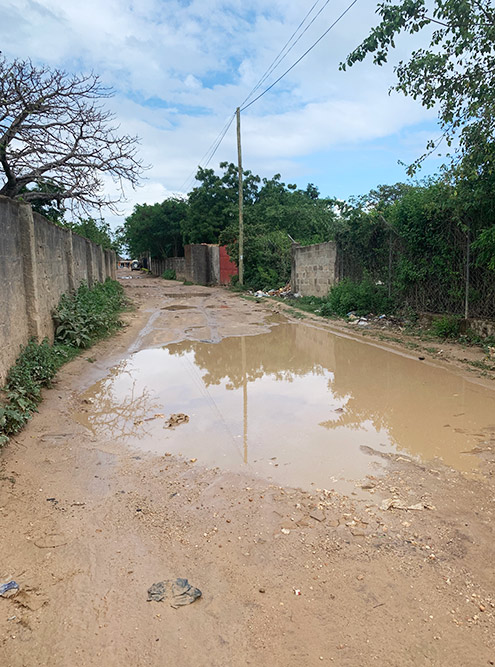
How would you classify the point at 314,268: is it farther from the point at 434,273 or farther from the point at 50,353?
the point at 50,353

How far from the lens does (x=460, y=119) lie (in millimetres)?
7402

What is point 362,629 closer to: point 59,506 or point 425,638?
point 425,638

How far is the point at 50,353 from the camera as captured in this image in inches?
250

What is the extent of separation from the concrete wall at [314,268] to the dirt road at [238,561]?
35.8ft

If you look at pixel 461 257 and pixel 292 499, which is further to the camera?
pixel 461 257

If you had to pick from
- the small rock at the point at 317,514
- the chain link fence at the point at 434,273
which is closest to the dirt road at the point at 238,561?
the small rock at the point at 317,514

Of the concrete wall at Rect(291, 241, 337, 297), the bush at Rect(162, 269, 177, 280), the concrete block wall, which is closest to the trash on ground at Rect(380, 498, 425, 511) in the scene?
the concrete wall at Rect(291, 241, 337, 297)

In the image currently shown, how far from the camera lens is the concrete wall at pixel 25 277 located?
17.0 ft

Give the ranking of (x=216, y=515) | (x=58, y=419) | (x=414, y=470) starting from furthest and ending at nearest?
(x=58, y=419), (x=414, y=470), (x=216, y=515)

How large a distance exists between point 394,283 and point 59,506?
30.8ft

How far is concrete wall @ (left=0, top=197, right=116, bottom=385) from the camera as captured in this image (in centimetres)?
518

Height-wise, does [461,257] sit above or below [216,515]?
above

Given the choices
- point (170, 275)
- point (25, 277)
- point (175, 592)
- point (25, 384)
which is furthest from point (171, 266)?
point (175, 592)

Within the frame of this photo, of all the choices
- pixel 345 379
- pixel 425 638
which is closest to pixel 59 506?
pixel 425 638
